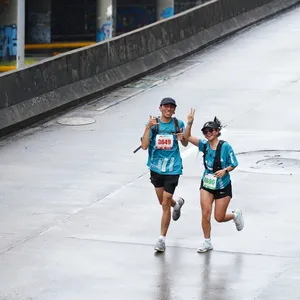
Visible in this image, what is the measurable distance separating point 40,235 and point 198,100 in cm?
1080

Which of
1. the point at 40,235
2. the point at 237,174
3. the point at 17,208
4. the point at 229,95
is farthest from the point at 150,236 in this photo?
the point at 229,95

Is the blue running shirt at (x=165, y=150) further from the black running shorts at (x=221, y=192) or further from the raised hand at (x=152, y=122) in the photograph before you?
the black running shorts at (x=221, y=192)

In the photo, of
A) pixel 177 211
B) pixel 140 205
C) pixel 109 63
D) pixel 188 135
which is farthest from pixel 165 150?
pixel 109 63

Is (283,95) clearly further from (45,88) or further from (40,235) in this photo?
(40,235)

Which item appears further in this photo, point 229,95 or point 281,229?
point 229,95

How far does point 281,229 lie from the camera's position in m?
14.4

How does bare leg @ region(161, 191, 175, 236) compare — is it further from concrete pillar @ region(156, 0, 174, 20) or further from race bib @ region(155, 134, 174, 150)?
concrete pillar @ region(156, 0, 174, 20)

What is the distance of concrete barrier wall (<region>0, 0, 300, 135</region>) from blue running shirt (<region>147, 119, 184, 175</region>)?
797cm

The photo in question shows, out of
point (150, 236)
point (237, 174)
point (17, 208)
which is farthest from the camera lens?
point (237, 174)

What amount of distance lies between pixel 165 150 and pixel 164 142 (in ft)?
0.34

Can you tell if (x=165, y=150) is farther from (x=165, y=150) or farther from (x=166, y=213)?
(x=166, y=213)

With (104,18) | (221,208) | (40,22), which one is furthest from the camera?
(104,18)

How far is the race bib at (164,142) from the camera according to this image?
13.7 meters

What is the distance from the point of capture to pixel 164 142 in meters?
13.7
